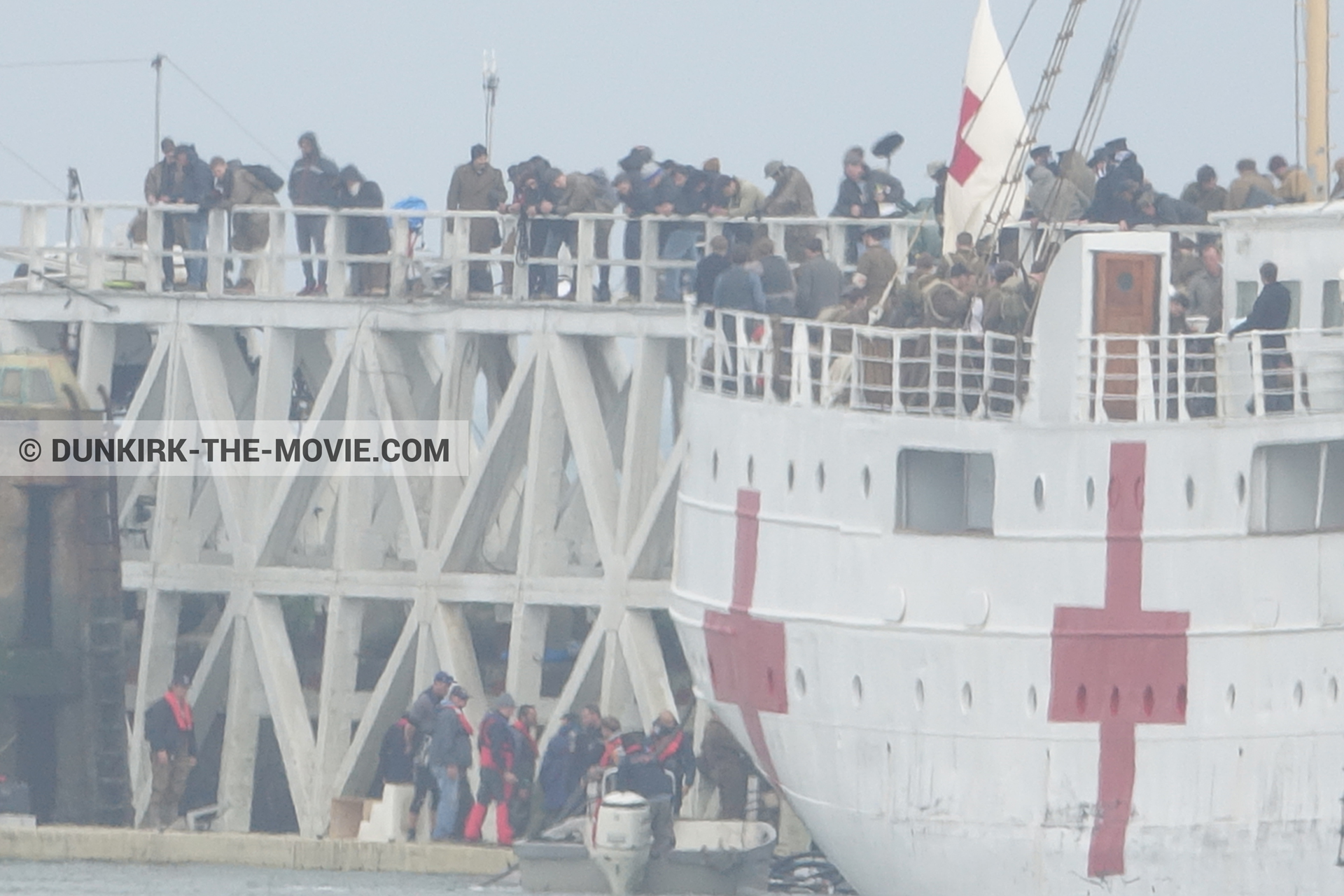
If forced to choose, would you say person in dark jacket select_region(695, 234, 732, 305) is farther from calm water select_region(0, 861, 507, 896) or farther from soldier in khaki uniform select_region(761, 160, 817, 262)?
calm water select_region(0, 861, 507, 896)

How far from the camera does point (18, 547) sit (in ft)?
140

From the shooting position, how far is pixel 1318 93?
37781mm

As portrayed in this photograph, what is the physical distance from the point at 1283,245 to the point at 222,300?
1501 centimetres

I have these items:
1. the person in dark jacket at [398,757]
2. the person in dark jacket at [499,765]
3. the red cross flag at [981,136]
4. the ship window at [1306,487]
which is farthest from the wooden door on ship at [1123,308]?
the person in dark jacket at [398,757]

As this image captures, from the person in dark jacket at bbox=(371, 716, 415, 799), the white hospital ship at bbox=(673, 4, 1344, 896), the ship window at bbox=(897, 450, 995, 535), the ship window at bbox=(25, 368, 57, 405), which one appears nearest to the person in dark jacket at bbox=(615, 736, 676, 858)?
the white hospital ship at bbox=(673, 4, 1344, 896)

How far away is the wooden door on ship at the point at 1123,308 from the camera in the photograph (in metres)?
34.5

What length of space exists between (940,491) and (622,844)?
4909 millimetres

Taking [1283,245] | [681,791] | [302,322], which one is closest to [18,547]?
[302,322]

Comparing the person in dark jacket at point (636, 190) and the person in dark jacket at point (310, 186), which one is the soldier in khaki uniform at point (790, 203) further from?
the person in dark jacket at point (310, 186)

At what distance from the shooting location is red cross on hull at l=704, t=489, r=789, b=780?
36.6 meters

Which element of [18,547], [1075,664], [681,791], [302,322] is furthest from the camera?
[302,322]

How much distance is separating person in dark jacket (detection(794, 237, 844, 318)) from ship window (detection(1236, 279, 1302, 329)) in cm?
421

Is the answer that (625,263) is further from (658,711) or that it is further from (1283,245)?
(1283,245)

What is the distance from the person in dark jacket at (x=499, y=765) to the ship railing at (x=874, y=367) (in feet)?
16.7
